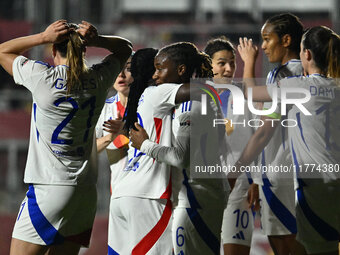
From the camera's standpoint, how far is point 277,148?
554 cm

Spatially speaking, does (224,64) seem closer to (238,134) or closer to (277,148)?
(238,134)

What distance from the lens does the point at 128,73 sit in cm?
555

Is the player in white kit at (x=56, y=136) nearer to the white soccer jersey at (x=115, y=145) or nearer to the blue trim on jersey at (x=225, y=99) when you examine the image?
the white soccer jersey at (x=115, y=145)

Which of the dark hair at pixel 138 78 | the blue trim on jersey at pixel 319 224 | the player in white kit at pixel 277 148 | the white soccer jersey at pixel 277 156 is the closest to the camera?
the blue trim on jersey at pixel 319 224

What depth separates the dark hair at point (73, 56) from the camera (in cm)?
426

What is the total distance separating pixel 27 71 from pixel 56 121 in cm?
36

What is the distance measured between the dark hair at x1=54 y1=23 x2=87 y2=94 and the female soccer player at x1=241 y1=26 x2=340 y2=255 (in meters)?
1.40

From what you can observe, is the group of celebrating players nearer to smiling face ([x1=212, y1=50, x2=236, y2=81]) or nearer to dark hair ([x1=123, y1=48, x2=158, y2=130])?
dark hair ([x1=123, y1=48, x2=158, y2=130])

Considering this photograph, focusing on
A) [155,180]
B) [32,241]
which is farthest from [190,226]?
[32,241]

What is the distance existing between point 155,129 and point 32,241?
1.10m

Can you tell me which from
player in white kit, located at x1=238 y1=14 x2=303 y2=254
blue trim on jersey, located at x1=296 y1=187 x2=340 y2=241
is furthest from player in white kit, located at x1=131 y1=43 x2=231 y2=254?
player in white kit, located at x1=238 y1=14 x2=303 y2=254

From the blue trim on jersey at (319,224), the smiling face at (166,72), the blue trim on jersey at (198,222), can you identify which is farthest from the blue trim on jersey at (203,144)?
the blue trim on jersey at (319,224)

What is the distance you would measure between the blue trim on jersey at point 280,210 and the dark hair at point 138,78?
133cm

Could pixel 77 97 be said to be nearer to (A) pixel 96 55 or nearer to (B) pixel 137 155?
(B) pixel 137 155
